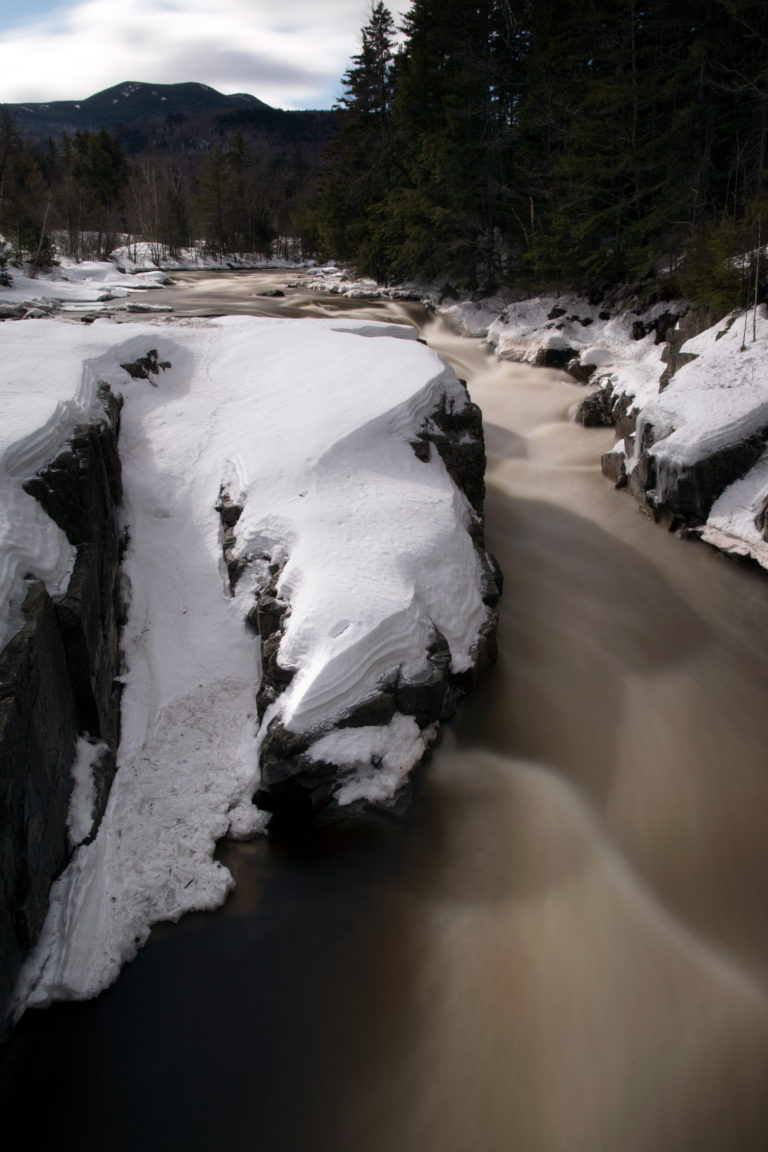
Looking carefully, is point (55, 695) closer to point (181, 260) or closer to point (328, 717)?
point (328, 717)

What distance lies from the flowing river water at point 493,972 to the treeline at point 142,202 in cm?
2844

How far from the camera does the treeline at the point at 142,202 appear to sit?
1291 inches

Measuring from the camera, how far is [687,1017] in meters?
3.53

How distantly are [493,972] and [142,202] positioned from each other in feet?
161

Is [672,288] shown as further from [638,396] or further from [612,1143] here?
[612,1143]

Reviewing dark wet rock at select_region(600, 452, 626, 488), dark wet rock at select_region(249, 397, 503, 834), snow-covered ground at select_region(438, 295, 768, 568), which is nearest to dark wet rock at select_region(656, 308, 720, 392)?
snow-covered ground at select_region(438, 295, 768, 568)

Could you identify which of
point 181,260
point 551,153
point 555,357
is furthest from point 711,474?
point 181,260

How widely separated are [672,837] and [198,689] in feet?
12.4

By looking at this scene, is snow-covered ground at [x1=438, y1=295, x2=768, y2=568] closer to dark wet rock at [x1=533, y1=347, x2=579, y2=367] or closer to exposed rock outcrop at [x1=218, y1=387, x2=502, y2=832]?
dark wet rock at [x1=533, y1=347, x2=579, y2=367]

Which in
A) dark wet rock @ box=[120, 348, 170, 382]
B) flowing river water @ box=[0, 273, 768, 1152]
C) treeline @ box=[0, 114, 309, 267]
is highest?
treeline @ box=[0, 114, 309, 267]

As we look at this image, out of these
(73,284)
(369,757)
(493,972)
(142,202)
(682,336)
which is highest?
(142,202)

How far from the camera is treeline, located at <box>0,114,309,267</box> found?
→ 32781 millimetres

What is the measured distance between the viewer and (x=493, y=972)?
3740mm

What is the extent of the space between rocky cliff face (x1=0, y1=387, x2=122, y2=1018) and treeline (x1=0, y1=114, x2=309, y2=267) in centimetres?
2566
